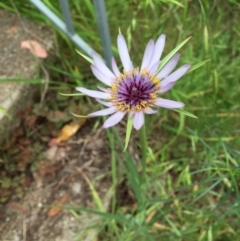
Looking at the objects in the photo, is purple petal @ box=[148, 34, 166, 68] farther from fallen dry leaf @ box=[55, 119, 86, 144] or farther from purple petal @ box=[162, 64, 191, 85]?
fallen dry leaf @ box=[55, 119, 86, 144]

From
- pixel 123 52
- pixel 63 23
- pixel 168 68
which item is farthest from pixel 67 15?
pixel 168 68

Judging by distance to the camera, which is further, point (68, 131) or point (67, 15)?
point (68, 131)

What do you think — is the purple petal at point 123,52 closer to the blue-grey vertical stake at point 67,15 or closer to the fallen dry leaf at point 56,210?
the blue-grey vertical stake at point 67,15

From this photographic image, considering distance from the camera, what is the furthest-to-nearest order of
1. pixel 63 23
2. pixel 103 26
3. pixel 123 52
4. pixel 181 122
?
pixel 181 122 → pixel 63 23 → pixel 103 26 → pixel 123 52

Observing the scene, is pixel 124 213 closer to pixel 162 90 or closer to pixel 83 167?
pixel 83 167

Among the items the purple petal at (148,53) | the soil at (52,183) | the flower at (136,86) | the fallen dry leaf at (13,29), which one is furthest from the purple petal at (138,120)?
the fallen dry leaf at (13,29)

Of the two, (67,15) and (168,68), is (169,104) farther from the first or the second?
(67,15)

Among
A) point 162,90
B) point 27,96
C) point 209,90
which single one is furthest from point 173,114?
point 162,90
